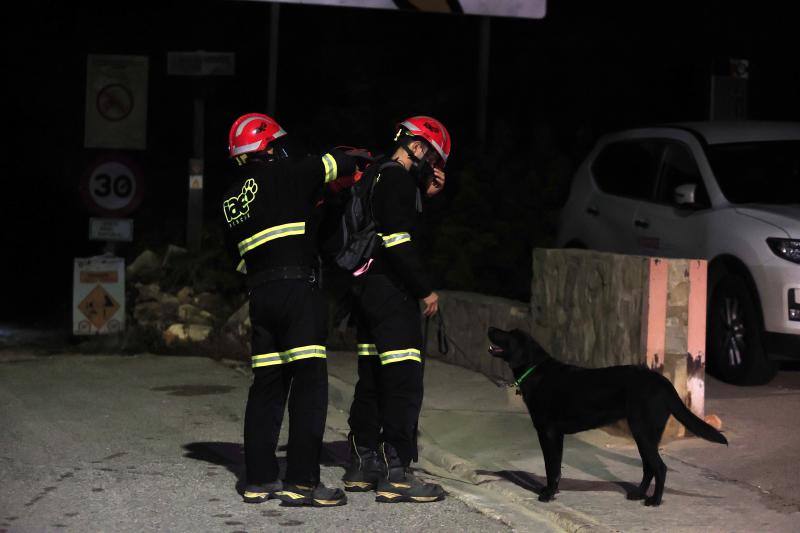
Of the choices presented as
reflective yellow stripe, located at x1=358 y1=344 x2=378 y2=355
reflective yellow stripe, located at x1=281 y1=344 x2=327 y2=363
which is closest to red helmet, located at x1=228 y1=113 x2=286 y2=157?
reflective yellow stripe, located at x1=281 y1=344 x2=327 y2=363

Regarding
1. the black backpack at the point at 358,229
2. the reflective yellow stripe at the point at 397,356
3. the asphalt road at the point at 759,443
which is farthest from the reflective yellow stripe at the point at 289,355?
the asphalt road at the point at 759,443

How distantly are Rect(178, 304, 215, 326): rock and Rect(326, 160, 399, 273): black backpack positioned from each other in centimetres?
704

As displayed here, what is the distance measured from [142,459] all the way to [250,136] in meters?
2.22

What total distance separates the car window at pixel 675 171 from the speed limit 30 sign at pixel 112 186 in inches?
205

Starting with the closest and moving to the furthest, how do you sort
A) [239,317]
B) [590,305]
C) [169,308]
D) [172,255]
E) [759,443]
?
1. [759,443]
2. [590,305]
3. [239,317]
4. [169,308]
5. [172,255]

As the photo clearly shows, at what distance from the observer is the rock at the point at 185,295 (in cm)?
1538

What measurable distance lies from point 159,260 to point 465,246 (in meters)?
4.45

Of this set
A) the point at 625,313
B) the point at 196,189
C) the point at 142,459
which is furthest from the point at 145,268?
the point at 625,313

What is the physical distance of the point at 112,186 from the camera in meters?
14.5

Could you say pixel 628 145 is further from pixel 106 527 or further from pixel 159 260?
pixel 106 527

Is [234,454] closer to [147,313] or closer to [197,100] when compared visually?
[147,313]

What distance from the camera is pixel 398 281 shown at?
7.58 metres

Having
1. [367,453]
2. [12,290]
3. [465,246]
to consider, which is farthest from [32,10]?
[367,453]

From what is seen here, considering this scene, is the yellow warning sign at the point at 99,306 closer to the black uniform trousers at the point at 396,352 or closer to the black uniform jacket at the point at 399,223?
the black uniform trousers at the point at 396,352
